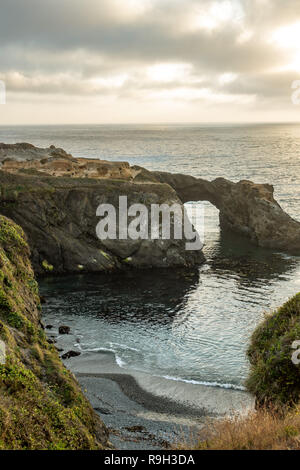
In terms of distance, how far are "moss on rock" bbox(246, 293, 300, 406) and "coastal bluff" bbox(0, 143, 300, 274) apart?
136ft

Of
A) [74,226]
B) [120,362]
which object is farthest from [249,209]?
[120,362]

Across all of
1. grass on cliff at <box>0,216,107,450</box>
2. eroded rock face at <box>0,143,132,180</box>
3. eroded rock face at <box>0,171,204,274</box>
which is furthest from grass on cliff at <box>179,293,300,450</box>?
eroded rock face at <box>0,143,132,180</box>

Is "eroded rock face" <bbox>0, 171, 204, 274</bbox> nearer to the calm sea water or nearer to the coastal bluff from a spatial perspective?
the coastal bluff

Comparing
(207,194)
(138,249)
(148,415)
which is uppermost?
(207,194)

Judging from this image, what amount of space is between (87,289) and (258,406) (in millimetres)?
37291

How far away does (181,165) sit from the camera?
610 ft

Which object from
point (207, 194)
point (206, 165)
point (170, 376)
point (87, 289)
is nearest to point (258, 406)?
point (170, 376)

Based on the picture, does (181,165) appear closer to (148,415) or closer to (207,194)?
(207,194)

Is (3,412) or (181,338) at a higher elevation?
(3,412)

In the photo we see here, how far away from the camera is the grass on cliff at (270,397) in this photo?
45.6 feet

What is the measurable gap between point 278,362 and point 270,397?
1.57m

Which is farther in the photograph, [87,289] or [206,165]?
[206,165]

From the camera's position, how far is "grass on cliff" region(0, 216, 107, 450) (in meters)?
15.7

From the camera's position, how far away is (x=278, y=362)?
2027 cm
